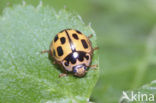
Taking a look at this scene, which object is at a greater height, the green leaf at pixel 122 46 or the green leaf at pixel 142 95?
the green leaf at pixel 122 46

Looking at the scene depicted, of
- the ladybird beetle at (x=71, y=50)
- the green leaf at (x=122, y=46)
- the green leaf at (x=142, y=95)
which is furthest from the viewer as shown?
the green leaf at (x=122, y=46)

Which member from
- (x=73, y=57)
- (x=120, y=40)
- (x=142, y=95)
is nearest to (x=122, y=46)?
(x=120, y=40)

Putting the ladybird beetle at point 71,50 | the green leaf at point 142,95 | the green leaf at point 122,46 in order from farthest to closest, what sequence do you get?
1. the green leaf at point 122,46
2. the ladybird beetle at point 71,50
3. the green leaf at point 142,95

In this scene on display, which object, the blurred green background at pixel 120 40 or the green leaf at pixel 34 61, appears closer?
the green leaf at pixel 34 61

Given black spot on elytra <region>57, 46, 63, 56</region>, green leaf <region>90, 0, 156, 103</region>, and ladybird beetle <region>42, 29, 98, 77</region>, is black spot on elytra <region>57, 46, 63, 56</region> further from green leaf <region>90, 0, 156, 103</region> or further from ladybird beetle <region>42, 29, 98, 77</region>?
green leaf <region>90, 0, 156, 103</region>

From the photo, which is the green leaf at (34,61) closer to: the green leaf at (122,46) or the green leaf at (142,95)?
the green leaf at (142,95)

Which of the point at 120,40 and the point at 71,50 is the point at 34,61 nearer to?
the point at 71,50

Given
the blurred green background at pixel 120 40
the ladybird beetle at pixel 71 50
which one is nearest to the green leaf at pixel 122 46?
the blurred green background at pixel 120 40

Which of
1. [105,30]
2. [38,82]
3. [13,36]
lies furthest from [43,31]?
[105,30]
